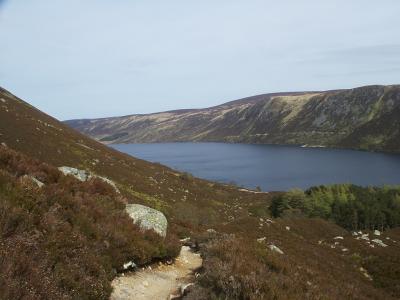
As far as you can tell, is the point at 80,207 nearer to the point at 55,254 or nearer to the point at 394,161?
the point at 55,254

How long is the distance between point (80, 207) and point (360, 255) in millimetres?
18725

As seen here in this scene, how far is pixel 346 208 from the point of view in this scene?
2537 inches

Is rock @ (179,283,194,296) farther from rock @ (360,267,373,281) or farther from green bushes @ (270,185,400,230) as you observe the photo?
green bushes @ (270,185,400,230)

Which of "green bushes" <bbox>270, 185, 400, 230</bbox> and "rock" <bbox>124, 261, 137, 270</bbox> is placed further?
"green bushes" <bbox>270, 185, 400, 230</bbox>

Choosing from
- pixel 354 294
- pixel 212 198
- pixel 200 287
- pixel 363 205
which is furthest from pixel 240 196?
pixel 200 287

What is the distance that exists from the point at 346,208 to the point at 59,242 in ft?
204

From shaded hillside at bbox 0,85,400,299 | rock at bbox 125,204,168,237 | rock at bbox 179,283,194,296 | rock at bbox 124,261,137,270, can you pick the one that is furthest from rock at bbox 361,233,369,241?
rock at bbox 124,261,137,270

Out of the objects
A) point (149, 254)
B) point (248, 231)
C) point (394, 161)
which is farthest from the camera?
point (394, 161)

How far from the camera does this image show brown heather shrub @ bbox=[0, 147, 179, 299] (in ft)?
22.4

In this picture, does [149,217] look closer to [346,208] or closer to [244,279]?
[244,279]

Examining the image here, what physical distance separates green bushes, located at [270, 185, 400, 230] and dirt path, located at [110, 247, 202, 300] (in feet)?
161

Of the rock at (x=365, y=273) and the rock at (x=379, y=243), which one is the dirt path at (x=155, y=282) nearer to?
the rock at (x=365, y=273)

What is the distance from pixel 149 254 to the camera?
1199 cm

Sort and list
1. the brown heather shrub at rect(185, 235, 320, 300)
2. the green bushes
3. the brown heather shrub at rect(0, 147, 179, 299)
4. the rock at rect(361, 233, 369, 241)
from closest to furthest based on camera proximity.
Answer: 1. the brown heather shrub at rect(0, 147, 179, 299)
2. the brown heather shrub at rect(185, 235, 320, 300)
3. the rock at rect(361, 233, 369, 241)
4. the green bushes
